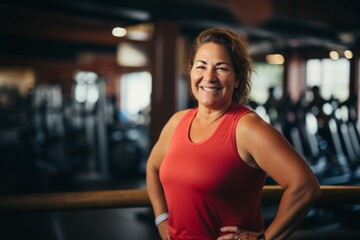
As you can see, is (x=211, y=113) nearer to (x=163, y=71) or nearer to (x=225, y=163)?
(x=225, y=163)

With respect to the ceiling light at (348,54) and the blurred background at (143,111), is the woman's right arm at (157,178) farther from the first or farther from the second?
the ceiling light at (348,54)

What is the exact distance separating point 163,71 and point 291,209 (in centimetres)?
422

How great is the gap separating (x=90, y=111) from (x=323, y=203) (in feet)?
16.3

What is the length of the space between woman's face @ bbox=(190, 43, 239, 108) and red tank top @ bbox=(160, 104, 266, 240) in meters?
0.04

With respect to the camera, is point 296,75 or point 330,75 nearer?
point 330,75

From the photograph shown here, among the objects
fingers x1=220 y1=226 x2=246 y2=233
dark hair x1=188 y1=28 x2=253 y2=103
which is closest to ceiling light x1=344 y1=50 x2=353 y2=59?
dark hair x1=188 y1=28 x2=253 y2=103

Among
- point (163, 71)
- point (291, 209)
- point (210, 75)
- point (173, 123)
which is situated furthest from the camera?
point (163, 71)

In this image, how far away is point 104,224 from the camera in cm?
367

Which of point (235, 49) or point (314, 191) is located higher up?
point (235, 49)

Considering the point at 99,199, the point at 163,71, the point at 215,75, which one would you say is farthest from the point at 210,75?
the point at 163,71

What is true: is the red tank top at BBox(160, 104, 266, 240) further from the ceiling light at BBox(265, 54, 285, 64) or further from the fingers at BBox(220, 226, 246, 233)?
the ceiling light at BBox(265, 54, 285, 64)

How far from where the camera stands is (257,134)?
0.94 metres

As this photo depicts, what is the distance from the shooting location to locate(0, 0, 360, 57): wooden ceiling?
4570 millimetres

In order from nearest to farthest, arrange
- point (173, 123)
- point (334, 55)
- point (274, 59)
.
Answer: point (173, 123) < point (334, 55) < point (274, 59)
